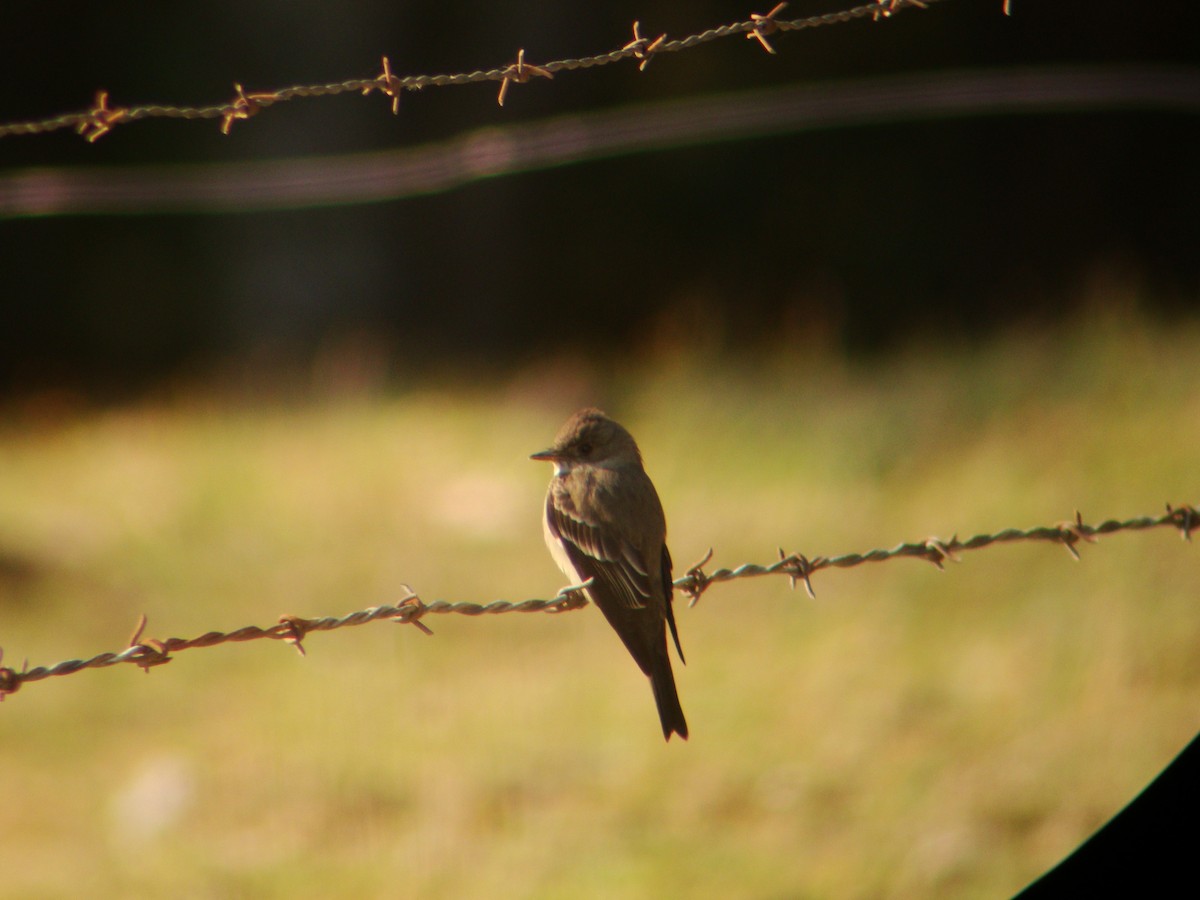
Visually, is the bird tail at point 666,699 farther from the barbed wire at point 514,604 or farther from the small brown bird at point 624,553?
the barbed wire at point 514,604

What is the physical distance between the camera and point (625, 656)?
764cm

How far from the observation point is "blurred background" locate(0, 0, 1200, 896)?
598cm

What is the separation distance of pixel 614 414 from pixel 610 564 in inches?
267

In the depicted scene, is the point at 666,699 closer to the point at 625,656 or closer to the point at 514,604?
the point at 514,604

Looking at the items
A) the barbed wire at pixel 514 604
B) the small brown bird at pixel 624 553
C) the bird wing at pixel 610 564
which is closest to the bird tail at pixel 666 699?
the small brown bird at pixel 624 553

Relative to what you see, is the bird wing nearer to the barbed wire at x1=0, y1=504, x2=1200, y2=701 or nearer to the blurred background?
the barbed wire at x1=0, y1=504, x2=1200, y2=701

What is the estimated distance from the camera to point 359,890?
5492 mm

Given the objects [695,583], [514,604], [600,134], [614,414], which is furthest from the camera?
[600,134]

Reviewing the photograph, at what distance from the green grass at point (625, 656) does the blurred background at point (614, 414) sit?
0.03 m

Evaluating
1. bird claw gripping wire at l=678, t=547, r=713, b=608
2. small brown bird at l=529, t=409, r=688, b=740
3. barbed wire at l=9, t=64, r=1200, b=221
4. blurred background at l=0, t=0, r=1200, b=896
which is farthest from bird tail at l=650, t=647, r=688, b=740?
barbed wire at l=9, t=64, r=1200, b=221

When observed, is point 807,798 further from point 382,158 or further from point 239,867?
point 382,158

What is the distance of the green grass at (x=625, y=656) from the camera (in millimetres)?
5711

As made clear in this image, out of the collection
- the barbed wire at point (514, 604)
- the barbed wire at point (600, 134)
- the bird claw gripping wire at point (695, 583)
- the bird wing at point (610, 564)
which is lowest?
the barbed wire at point (514, 604)

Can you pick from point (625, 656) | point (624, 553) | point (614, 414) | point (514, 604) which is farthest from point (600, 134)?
point (514, 604)
